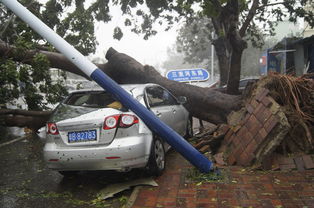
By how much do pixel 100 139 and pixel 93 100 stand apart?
89 cm

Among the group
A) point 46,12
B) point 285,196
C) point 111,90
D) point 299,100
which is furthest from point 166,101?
point 46,12

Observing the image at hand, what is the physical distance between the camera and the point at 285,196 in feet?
12.4

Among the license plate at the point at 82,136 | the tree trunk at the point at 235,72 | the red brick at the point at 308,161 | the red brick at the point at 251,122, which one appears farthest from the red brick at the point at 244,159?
the tree trunk at the point at 235,72

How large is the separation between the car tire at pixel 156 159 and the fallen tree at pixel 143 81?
307cm

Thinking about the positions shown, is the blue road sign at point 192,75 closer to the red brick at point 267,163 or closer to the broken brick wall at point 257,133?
the broken brick wall at point 257,133

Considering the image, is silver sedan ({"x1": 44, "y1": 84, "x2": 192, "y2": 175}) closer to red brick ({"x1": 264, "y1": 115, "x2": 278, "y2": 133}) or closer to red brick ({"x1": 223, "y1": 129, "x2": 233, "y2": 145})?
red brick ({"x1": 223, "y1": 129, "x2": 233, "y2": 145})

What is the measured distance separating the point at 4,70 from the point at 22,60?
1.14 m

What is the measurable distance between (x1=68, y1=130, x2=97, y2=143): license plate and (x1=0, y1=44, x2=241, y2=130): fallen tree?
3.76 meters

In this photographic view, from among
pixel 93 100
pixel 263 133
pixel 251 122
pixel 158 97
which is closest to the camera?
pixel 263 133

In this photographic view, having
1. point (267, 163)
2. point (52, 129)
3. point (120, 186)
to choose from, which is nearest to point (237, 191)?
point (267, 163)

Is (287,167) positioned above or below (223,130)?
below

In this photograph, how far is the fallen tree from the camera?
7558mm

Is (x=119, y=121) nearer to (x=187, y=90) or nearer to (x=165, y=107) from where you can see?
(x=165, y=107)

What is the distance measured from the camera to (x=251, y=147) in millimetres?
4934
